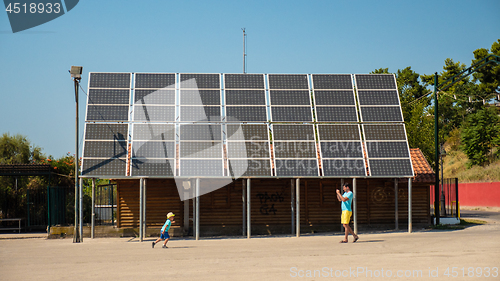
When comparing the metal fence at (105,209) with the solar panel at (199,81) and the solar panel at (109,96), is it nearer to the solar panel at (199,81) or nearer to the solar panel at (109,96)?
the solar panel at (109,96)

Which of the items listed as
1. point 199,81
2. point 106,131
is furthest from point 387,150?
point 106,131

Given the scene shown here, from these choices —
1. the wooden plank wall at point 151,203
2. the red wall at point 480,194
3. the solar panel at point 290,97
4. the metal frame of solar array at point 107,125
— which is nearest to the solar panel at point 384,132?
the solar panel at point 290,97

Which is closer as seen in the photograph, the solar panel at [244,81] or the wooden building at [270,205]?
the wooden building at [270,205]

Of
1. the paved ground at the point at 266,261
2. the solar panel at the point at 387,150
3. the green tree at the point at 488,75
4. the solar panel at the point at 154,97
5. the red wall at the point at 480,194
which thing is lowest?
the red wall at the point at 480,194

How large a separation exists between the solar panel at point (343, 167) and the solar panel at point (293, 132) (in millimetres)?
1343

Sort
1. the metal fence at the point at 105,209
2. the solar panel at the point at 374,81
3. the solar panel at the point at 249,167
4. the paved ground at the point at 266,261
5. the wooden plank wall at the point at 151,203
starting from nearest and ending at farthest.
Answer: the paved ground at the point at 266,261 < the solar panel at the point at 249,167 < the wooden plank wall at the point at 151,203 < the solar panel at the point at 374,81 < the metal fence at the point at 105,209

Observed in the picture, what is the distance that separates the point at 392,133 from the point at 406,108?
19.1 meters

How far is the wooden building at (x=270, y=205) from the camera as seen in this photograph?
62.7 feet

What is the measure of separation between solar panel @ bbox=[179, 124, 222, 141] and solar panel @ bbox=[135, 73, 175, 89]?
2310 mm

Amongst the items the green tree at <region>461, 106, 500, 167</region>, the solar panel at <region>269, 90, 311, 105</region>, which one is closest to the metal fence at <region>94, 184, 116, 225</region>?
the solar panel at <region>269, 90, 311, 105</region>

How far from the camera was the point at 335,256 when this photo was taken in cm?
1145

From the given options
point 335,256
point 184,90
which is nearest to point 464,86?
point 184,90

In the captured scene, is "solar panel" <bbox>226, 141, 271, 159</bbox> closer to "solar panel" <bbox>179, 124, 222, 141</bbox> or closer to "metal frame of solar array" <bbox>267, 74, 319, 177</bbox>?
"metal frame of solar array" <bbox>267, 74, 319, 177</bbox>

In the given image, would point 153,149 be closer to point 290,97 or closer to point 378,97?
point 290,97
